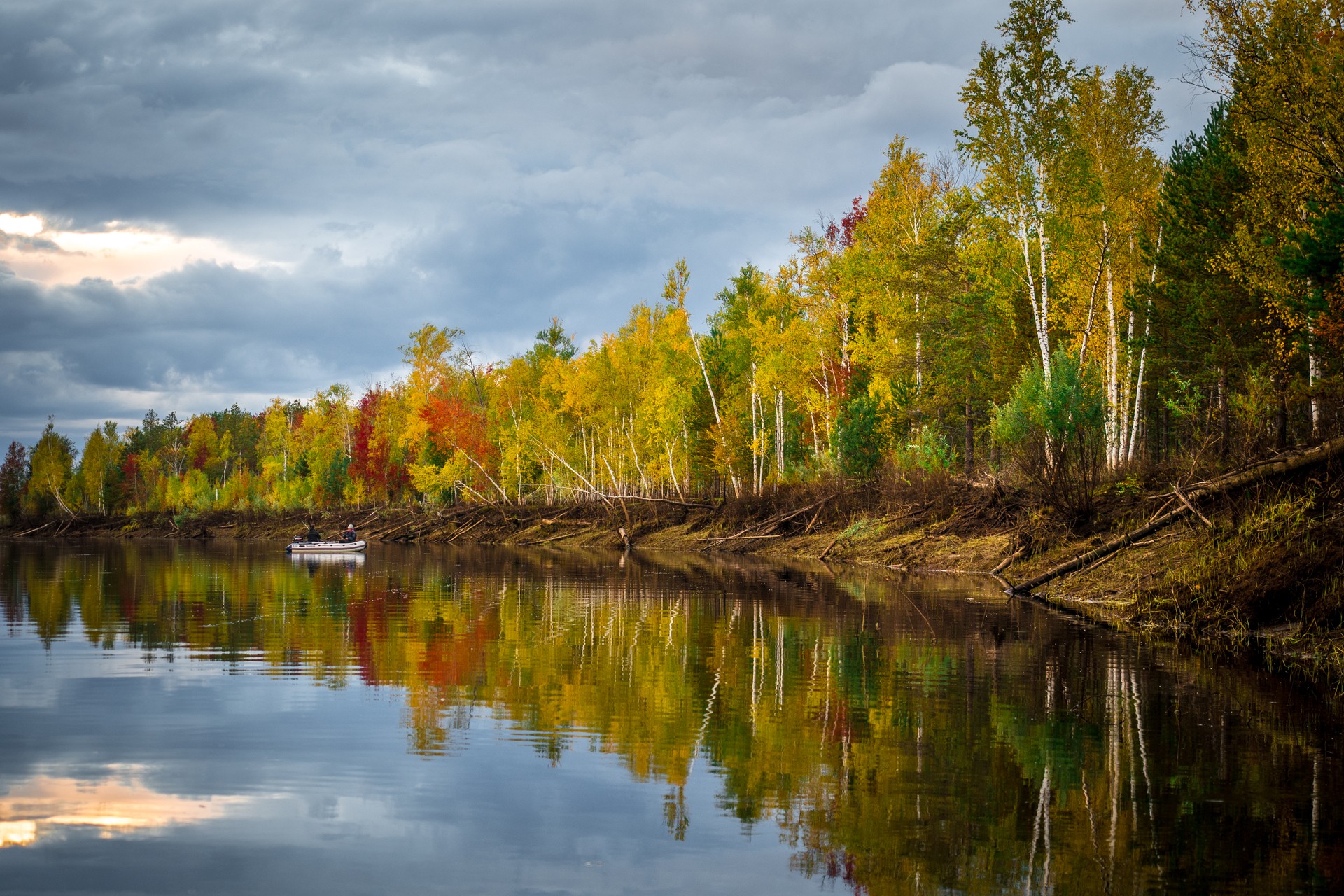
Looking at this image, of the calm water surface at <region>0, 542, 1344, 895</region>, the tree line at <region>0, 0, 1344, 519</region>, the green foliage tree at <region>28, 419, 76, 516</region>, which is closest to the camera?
the calm water surface at <region>0, 542, 1344, 895</region>

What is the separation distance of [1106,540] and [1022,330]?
17.9 meters

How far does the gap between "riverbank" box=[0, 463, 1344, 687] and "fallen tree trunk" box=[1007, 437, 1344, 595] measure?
178 mm

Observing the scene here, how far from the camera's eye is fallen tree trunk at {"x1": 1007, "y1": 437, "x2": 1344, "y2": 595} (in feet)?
48.6

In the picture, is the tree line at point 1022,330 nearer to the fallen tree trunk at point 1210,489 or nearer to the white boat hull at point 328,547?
the fallen tree trunk at point 1210,489

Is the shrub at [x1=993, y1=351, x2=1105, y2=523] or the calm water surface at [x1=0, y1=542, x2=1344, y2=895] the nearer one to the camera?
the calm water surface at [x1=0, y1=542, x2=1344, y2=895]

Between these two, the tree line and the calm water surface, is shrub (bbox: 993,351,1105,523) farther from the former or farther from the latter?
the calm water surface

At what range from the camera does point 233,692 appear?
11.0 meters

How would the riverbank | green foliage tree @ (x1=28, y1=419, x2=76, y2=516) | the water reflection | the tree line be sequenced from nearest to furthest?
the water reflection, the riverbank, the tree line, green foliage tree @ (x1=28, y1=419, x2=76, y2=516)

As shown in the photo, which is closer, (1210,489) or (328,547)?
(1210,489)

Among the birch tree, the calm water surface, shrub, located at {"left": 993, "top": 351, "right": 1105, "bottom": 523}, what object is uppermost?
the birch tree

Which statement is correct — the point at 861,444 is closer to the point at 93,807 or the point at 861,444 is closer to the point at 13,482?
the point at 93,807

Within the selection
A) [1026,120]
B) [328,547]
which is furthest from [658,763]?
[328,547]

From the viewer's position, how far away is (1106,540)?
2067 centimetres

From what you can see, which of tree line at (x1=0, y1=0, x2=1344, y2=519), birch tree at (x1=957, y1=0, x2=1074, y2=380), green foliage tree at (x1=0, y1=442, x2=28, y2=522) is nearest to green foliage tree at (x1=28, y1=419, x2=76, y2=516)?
green foliage tree at (x1=0, y1=442, x2=28, y2=522)
